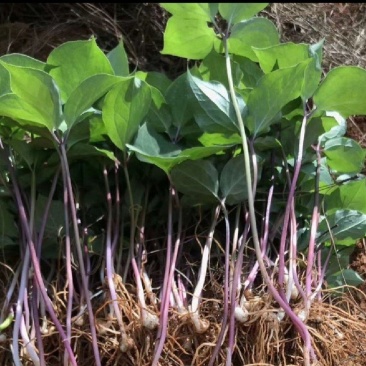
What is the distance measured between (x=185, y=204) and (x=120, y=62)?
20 centimetres

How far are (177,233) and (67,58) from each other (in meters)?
0.25

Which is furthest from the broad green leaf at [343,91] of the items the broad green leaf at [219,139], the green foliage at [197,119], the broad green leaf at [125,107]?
the broad green leaf at [125,107]

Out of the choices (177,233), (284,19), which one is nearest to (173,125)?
(177,233)

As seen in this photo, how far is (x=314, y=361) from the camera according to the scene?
719 mm

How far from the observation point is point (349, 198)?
89cm

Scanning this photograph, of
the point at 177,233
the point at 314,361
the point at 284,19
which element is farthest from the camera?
the point at 284,19

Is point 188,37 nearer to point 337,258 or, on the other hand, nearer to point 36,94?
point 36,94

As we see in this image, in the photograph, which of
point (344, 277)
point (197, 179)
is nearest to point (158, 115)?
point (197, 179)

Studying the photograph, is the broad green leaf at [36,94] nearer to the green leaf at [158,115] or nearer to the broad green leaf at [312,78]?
the green leaf at [158,115]

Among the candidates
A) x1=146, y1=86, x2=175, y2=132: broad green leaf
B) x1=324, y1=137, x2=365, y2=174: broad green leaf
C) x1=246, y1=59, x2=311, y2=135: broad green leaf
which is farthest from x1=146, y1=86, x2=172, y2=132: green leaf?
x1=324, y1=137, x2=365, y2=174: broad green leaf

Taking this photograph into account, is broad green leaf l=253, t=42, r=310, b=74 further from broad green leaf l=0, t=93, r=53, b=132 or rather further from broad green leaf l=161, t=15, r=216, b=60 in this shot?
broad green leaf l=0, t=93, r=53, b=132

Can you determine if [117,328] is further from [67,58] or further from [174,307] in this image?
[67,58]

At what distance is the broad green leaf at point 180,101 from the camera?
829 millimetres

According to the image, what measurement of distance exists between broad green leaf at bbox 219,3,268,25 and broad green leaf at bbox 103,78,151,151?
0.40 feet
